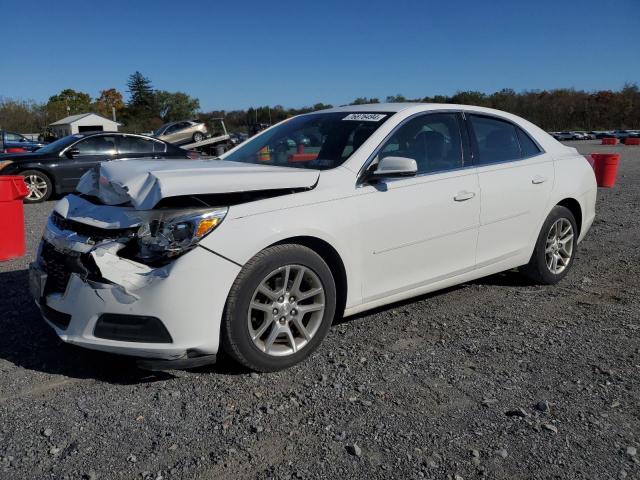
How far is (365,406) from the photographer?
2947 millimetres

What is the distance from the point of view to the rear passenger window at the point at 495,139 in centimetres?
453

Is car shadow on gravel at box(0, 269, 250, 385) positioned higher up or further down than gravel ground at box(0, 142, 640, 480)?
higher up

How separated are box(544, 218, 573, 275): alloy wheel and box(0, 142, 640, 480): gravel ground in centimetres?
81

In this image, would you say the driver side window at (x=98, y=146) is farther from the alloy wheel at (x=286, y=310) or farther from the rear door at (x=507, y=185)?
the alloy wheel at (x=286, y=310)

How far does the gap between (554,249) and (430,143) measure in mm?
1803

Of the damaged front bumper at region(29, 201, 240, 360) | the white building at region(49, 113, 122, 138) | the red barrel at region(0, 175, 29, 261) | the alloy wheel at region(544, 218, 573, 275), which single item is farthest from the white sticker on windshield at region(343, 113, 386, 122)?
the white building at region(49, 113, 122, 138)

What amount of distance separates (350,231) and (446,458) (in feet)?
4.95

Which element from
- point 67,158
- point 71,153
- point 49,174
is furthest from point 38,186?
point 71,153

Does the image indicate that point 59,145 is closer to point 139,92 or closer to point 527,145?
point 527,145

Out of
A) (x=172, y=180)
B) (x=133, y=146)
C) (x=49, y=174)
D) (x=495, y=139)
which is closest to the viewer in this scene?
(x=172, y=180)

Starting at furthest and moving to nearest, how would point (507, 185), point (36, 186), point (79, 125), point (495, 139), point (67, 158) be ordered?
point (79, 125) → point (67, 158) → point (36, 186) → point (495, 139) → point (507, 185)

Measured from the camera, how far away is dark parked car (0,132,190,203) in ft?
37.8

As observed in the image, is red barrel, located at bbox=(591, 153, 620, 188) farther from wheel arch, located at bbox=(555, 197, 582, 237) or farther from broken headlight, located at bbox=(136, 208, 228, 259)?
broken headlight, located at bbox=(136, 208, 228, 259)

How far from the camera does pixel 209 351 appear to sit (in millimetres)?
3033
